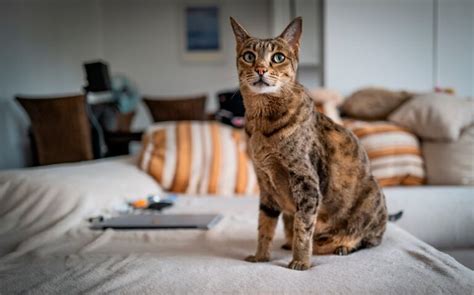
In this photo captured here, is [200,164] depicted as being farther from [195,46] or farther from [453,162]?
[195,46]

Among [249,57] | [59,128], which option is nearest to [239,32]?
[249,57]

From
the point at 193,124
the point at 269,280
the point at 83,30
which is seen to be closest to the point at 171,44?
the point at 83,30

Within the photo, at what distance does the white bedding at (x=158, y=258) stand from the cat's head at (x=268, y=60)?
48 centimetres

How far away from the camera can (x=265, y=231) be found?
1.27 meters

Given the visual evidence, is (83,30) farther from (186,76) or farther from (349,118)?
(349,118)

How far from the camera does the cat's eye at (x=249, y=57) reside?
3.86 feet

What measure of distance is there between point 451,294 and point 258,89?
0.66 m

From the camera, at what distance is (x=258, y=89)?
115 cm

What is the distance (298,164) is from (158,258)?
18.9 inches

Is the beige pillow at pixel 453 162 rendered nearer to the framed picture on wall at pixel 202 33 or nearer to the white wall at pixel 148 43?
the white wall at pixel 148 43

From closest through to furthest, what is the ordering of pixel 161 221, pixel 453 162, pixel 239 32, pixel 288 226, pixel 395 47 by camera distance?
pixel 239 32
pixel 288 226
pixel 161 221
pixel 453 162
pixel 395 47

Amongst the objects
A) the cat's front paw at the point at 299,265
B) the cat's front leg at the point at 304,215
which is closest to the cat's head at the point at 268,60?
the cat's front leg at the point at 304,215

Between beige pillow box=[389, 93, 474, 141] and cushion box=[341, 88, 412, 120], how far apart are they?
14 centimetres

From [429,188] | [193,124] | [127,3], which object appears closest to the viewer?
[429,188]
